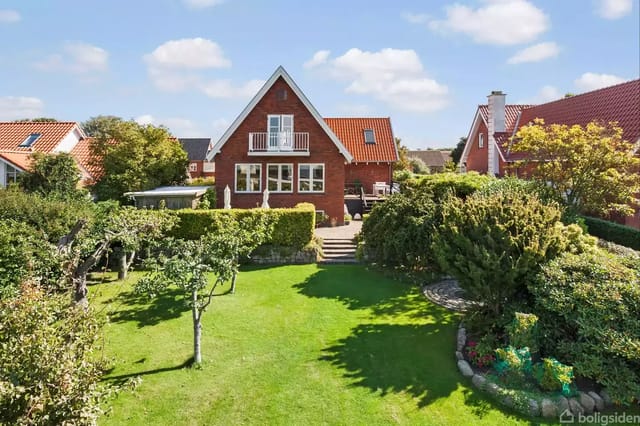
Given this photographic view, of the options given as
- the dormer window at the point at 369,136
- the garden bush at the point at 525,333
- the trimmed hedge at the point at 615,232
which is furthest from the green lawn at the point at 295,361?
the dormer window at the point at 369,136

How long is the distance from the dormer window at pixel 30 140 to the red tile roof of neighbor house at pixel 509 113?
34.0 metres

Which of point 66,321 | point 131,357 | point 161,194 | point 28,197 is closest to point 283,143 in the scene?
point 161,194

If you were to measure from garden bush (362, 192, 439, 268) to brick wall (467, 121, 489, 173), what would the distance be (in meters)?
16.3

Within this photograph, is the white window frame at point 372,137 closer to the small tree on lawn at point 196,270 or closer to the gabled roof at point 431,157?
the small tree on lawn at point 196,270

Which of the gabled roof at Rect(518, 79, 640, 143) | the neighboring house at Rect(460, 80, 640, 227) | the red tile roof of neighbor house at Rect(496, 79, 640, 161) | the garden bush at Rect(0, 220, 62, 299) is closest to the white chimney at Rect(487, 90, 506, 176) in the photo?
the neighboring house at Rect(460, 80, 640, 227)

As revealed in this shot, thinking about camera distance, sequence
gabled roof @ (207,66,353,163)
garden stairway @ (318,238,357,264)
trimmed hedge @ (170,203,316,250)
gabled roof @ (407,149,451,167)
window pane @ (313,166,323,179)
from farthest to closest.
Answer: gabled roof @ (407,149,451,167) < window pane @ (313,166,323,179) < gabled roof @ (207,66,353,163) < trimmed hedge @ (170,203,316,250) < garden stairway @ (318,238,357,264)

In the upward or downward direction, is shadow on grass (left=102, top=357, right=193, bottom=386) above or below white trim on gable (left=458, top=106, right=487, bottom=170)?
below

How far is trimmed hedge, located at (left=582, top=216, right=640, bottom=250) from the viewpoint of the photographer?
14.2 metres

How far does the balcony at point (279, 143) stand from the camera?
2152 centimetres

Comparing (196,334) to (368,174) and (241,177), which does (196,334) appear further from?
(368,174)

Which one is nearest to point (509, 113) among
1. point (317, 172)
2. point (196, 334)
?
point (317, 172)

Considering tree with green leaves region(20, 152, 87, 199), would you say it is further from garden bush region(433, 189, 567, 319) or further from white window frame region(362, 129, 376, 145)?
white window frame region(362, 129, 376, 145)

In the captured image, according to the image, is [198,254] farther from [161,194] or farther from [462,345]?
[161,194]

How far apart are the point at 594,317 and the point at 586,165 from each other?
9853 mm
